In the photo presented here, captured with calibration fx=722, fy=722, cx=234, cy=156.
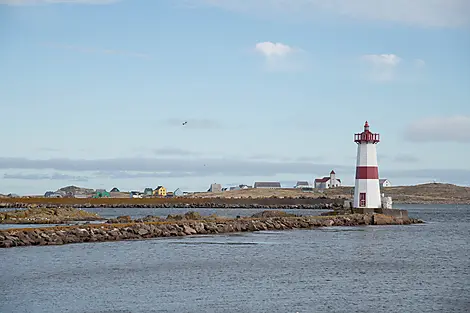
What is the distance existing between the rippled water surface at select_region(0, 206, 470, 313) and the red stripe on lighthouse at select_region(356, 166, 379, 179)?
34.0 ft

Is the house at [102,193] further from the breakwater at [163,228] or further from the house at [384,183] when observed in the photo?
the breakwater at [163,228]

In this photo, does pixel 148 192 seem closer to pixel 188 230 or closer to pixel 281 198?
pixel 281 198

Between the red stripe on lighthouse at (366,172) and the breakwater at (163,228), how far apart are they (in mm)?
3001

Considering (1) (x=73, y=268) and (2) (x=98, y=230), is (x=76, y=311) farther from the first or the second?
(2) (x=98, y=230)

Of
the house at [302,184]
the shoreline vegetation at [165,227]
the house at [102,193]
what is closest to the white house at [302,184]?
the house at [302,184]

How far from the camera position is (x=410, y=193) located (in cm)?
13738

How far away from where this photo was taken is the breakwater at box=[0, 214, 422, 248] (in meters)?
30.9

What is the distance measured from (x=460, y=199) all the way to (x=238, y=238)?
108 m

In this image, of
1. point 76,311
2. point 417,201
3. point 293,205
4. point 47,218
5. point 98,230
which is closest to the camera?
point 76,311

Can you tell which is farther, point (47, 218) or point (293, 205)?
point (293, 205)

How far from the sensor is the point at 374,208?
48.2 m

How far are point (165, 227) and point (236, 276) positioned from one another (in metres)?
15.2

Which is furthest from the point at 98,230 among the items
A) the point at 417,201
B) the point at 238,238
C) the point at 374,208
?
the point at 417,201

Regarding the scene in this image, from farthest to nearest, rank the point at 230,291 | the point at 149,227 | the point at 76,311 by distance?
1. the point at 149,227
2. the point at 230,291
3. the point at 76,311
